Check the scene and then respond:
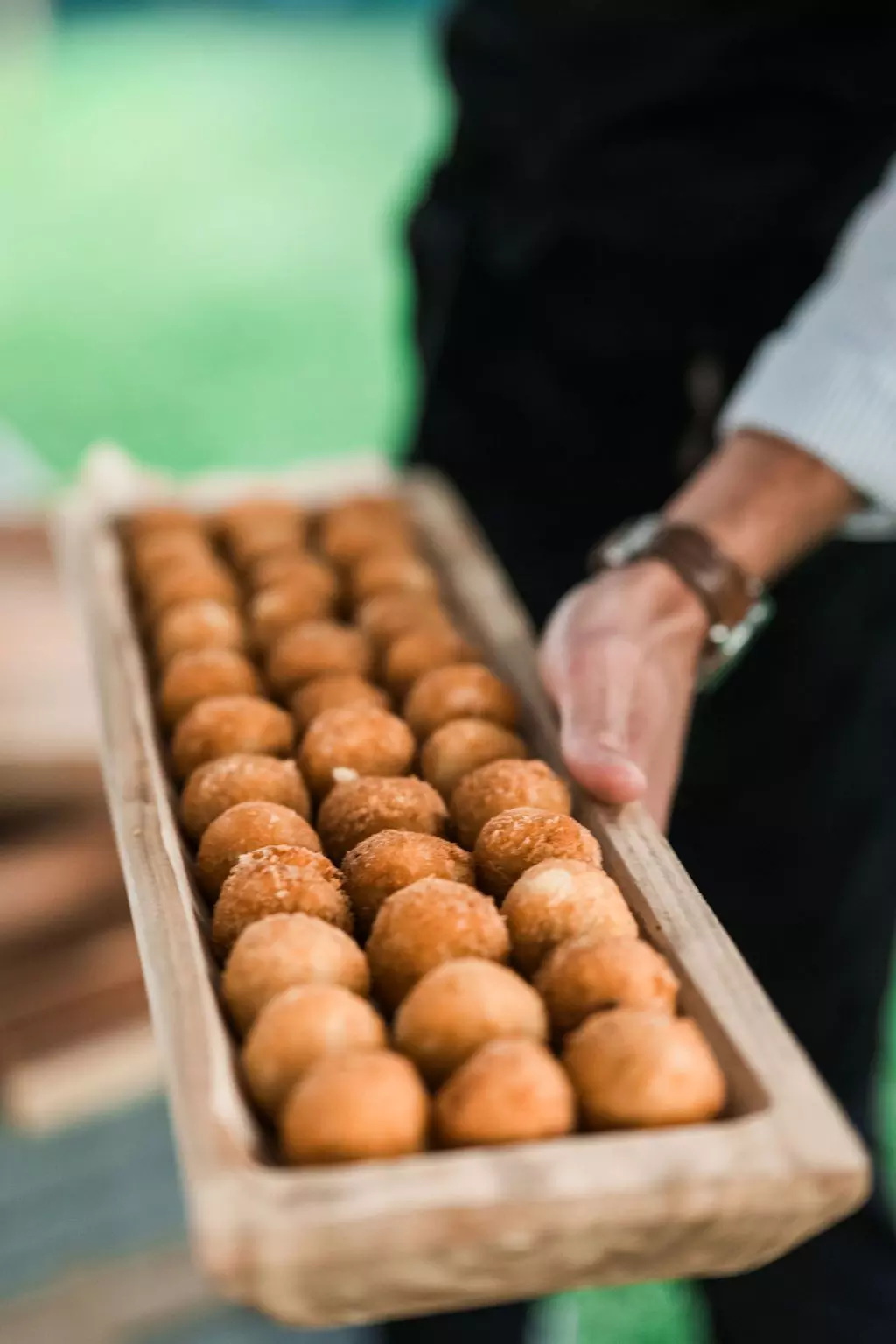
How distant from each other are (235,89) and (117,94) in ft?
1.72

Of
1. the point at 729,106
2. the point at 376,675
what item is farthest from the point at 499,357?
the point at 376,675

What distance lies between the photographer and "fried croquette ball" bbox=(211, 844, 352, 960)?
576 millimetres

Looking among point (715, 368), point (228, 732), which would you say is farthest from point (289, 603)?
point (715, 368)

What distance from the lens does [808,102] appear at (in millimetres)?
998

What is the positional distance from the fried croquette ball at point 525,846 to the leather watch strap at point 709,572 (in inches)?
8.8

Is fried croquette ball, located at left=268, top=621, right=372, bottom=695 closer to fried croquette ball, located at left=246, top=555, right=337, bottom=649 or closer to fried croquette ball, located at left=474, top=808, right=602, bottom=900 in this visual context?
fried croquette ball, located at left=246, top=555, right=337, bottom=649

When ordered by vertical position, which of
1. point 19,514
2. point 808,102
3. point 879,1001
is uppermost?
point 808,102

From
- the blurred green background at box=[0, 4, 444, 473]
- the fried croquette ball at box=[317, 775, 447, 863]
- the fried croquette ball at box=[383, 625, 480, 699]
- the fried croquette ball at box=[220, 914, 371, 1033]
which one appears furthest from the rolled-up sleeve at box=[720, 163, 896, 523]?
the blurred green background at box=[0, 4, 444, 473]

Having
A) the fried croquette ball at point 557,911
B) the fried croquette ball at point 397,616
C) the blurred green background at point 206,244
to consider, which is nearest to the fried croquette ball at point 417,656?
the fried croquette ball at point 397,616

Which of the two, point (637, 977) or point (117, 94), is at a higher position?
point (637, 977)

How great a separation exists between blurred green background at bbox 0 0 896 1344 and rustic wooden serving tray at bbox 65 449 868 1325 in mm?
846

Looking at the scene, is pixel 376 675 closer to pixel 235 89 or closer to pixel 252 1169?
pixel 252 1169

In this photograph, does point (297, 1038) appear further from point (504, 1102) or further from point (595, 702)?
point (595, 702)

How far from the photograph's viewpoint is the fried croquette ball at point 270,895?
576 mm
